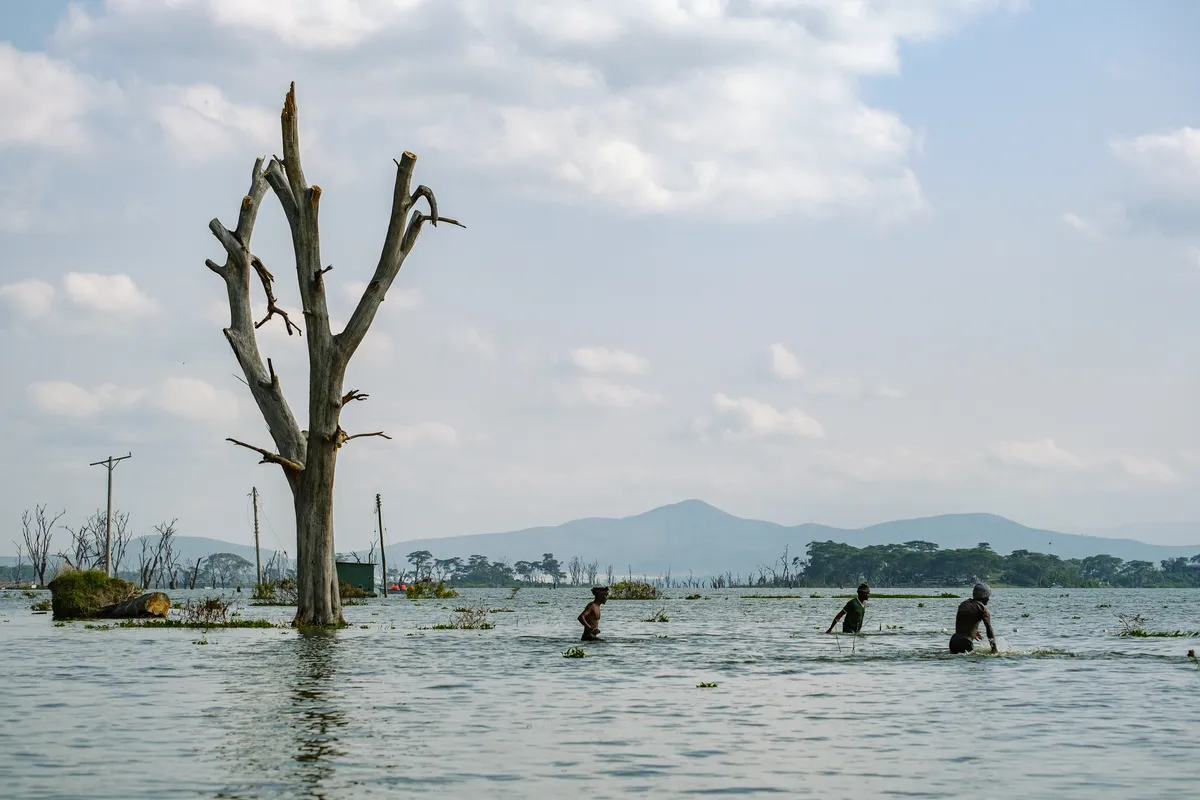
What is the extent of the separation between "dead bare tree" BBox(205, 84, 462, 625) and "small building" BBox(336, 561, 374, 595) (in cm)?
7197

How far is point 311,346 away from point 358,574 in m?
77.5

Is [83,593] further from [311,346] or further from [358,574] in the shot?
[358,574]

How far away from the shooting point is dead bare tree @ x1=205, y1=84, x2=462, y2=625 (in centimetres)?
3700

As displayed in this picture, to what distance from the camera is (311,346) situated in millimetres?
37219

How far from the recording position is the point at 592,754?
47.8ft

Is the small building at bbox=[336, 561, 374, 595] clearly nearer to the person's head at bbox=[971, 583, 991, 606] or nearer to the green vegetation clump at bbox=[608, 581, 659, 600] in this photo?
the green vegetation clump at bbox=[608, 581, 659, 600]

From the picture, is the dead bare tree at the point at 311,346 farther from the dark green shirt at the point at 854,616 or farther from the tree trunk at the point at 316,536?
the dark green shirt at the point at 854,616

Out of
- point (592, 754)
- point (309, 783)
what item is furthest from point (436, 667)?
point (309, 783)

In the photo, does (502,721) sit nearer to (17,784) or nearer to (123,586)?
(17,784)

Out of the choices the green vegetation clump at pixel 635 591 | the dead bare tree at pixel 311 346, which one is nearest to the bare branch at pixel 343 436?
the dead bare tree at pixel 311 346

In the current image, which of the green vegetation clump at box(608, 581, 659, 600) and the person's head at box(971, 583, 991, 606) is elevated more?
the person's head at box(971, 583, 991, 606)

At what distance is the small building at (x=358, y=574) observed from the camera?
110106 millimetres

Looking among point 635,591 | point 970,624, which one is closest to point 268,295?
point 970,624

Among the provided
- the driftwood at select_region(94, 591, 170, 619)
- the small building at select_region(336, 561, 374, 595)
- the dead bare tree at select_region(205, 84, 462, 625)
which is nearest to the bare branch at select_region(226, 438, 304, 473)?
the dead bare tree at select_region(205, 84, 462, 625)
